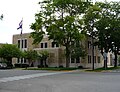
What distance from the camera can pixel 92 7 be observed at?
49.8 metres

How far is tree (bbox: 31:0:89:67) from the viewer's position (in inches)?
1868

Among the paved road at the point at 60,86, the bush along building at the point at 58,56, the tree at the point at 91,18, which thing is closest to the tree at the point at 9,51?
the bush along building at the point at 58,56

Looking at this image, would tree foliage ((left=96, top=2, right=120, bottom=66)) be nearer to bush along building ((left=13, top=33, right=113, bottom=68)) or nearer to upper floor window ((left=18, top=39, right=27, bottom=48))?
bush along building ((left=13, top=33, right=113, bottom=68))

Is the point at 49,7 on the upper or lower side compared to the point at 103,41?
upper

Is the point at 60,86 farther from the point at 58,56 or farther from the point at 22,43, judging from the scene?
the point at 22,43

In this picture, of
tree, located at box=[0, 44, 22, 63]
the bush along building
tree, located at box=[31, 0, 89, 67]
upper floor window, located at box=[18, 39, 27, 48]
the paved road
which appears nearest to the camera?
the paved road

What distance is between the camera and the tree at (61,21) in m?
47.4

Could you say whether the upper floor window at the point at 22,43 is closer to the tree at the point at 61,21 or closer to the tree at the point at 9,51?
the tree at the point at 9,51

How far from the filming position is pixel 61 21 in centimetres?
4791

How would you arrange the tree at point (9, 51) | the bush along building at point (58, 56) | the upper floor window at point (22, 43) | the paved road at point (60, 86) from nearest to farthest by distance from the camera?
the paved road at point (60, 86) → the tree at point (9, 51) → the bush along building at point (58, 56) → the upper floor window at point (22, 43)

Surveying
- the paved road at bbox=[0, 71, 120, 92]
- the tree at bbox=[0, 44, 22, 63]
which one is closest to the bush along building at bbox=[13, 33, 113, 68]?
the tree at bbox=[0, 44, 22, 63]

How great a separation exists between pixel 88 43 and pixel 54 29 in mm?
15100

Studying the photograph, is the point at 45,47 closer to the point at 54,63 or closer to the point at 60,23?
the point at 54,63

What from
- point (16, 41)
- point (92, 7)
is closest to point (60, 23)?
point (92, 7)
